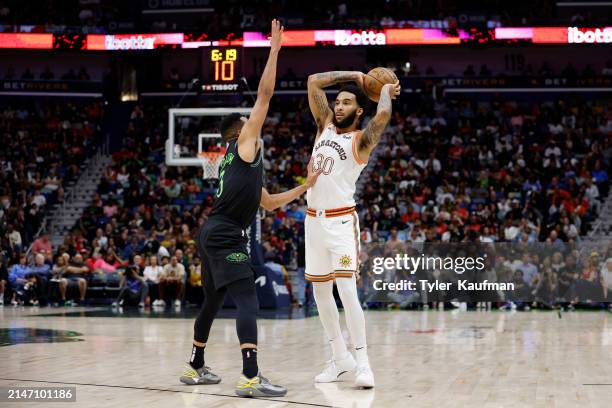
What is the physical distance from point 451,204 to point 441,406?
16072 millimetres

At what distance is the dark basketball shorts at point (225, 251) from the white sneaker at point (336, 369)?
41.9 inches

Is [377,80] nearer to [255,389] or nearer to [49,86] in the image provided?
[255,389]

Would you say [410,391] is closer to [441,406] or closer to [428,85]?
[441,406]

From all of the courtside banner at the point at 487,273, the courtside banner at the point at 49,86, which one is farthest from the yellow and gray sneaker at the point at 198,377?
the courtside banner at the point at 49,86

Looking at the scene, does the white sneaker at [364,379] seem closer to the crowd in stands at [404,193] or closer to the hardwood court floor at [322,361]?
the hardwood court floor at [322,361]

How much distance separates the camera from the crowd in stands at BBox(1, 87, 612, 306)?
1830 cm

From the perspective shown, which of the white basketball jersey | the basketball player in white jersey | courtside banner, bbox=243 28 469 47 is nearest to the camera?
the basketball player in white jersey

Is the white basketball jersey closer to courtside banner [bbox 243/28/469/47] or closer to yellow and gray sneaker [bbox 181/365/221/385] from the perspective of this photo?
yellow and gray sneaker [bbox 181/365/221/385]

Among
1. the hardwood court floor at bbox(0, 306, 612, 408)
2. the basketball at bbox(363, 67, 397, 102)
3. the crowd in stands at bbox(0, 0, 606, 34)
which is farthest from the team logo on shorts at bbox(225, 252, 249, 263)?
the crowd in stands at bbox(0, 0, 606, 34)

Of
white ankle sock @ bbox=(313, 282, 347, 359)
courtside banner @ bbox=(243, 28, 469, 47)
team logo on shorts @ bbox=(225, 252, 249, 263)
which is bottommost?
white ankle sock @ bbox=(313, 282, 347, 359)

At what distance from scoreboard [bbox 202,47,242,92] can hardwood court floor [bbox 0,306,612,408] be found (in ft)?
18.7

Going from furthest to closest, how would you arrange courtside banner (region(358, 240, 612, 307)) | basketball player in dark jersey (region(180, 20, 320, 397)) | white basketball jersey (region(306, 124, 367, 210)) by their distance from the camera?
courtside banner (region(358, 240, 612, 307)), white basketball jersey (region(306, 124, 367, 210)), basketball player in dark jersey (region(180, 20, 320, 397))

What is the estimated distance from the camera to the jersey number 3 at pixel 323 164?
22.7 feet

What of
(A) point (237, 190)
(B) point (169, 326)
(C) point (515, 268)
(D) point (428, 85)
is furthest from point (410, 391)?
(D) point (428, 85)
